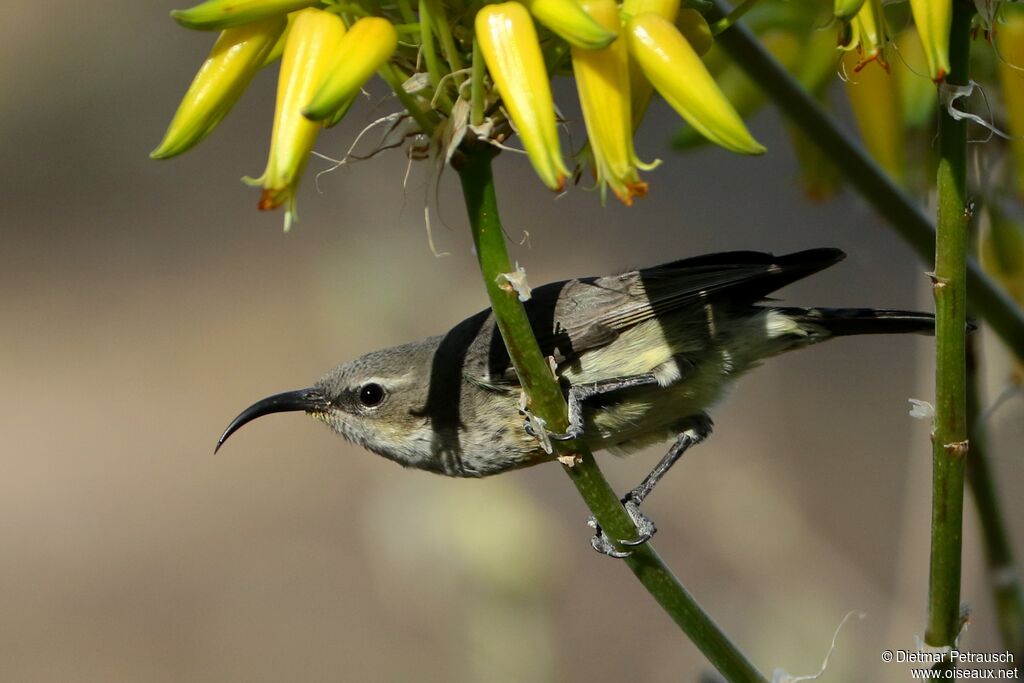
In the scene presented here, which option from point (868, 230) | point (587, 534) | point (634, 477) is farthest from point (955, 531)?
point (587, 534)

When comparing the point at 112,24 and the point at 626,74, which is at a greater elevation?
the point at 112,24

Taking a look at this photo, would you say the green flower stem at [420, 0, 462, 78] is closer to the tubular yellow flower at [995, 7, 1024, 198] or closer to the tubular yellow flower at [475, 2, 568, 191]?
the tubular yellow flower at [475, 2, 568, 191]

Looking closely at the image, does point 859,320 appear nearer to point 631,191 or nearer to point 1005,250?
point 1005,250

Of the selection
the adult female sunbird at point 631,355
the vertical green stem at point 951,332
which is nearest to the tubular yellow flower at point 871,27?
the vertical green stem at point 951,332

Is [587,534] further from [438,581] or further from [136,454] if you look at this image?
[136,454]

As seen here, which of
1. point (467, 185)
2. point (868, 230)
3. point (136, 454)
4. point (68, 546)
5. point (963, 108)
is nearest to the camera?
point (467, 185)

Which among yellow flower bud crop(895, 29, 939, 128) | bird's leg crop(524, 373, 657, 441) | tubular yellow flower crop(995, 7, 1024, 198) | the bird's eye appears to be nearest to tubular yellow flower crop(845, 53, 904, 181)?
yellow flower bud crop(895, 29, 939, 128)

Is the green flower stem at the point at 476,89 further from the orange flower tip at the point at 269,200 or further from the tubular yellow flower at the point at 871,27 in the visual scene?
the tubular yellow flower at the point at 871,27
